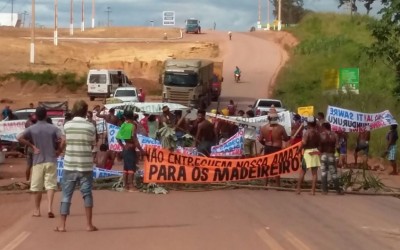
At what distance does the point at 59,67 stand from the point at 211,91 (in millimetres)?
24302

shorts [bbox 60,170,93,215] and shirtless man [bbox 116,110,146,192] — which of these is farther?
shirtless man [bbox 116,110,146,192]

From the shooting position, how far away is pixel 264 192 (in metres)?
20.1

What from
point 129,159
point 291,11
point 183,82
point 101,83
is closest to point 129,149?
point 129,159

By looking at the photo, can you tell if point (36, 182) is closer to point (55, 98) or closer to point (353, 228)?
point (353, 228)

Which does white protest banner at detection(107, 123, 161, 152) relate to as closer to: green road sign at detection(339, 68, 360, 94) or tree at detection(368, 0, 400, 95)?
tree at detection(368, 0, 400, 95)

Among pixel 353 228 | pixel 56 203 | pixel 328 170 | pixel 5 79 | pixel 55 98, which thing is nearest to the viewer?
pixel 353 228

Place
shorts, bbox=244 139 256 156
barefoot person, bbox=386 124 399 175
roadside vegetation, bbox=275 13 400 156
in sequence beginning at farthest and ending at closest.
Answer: roadside vegetation, bbox=275 13 400 156 → barefoot person, bbox=386 124 399 175 → shorts, bbox=244 139 256 156

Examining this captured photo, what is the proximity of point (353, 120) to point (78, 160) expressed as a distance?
50.0 feet

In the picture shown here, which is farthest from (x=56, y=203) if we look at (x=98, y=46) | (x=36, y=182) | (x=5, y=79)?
(x=98, y=46)

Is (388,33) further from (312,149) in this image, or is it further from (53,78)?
(53,78)

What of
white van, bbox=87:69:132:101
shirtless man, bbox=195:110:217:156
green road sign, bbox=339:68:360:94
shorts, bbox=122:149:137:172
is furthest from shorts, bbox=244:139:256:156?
white van, bbox=87:69:132:101

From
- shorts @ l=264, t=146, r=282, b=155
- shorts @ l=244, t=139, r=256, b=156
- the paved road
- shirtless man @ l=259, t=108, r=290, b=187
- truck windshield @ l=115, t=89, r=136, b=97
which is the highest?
truck windshield @ l=115, t=89, r=136, b=97

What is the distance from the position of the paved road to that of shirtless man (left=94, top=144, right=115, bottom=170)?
2848mm

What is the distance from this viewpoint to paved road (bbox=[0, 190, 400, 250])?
12.5 metres
